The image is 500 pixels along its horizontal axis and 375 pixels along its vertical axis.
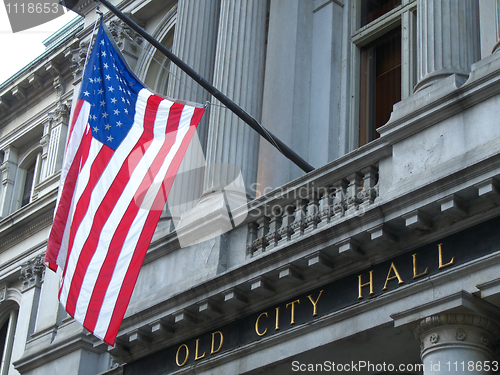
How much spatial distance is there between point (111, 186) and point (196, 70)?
17.1ft

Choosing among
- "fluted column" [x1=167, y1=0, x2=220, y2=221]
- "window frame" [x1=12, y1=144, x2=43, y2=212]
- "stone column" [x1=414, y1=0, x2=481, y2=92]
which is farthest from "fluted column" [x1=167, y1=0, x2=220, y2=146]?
"window frame" [x1=12, y1=144, x2=43, y2=212]

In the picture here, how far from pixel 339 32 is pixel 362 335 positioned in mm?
8082

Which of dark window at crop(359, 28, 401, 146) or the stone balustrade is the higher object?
dark window at crop(359, 28, 401, 146)

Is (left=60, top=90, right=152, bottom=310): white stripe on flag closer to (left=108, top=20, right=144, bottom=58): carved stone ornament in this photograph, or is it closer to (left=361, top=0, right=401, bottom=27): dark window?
(left=361, top=0, right=401, bottom=27): dark window

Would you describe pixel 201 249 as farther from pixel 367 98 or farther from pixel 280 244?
pixel 367 98

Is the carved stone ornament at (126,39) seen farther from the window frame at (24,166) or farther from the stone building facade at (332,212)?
the window frame at (24,166)

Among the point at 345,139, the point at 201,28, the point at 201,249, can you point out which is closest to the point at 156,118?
the point at 201,249

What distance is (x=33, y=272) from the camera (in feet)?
78.8

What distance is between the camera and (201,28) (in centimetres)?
1959

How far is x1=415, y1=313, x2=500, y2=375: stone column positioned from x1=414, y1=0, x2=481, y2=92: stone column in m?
3.63

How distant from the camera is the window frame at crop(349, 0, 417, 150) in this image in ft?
54.7

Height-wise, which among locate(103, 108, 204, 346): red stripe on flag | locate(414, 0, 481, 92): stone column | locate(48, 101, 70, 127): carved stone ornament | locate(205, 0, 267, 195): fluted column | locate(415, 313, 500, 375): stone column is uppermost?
locate(48, 101, 70, 127): carved stone ornament

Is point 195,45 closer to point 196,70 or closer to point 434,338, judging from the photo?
point 196,70

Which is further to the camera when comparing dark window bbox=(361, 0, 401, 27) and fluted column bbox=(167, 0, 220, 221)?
dark window bbox=(361, 0, 401, 27)
